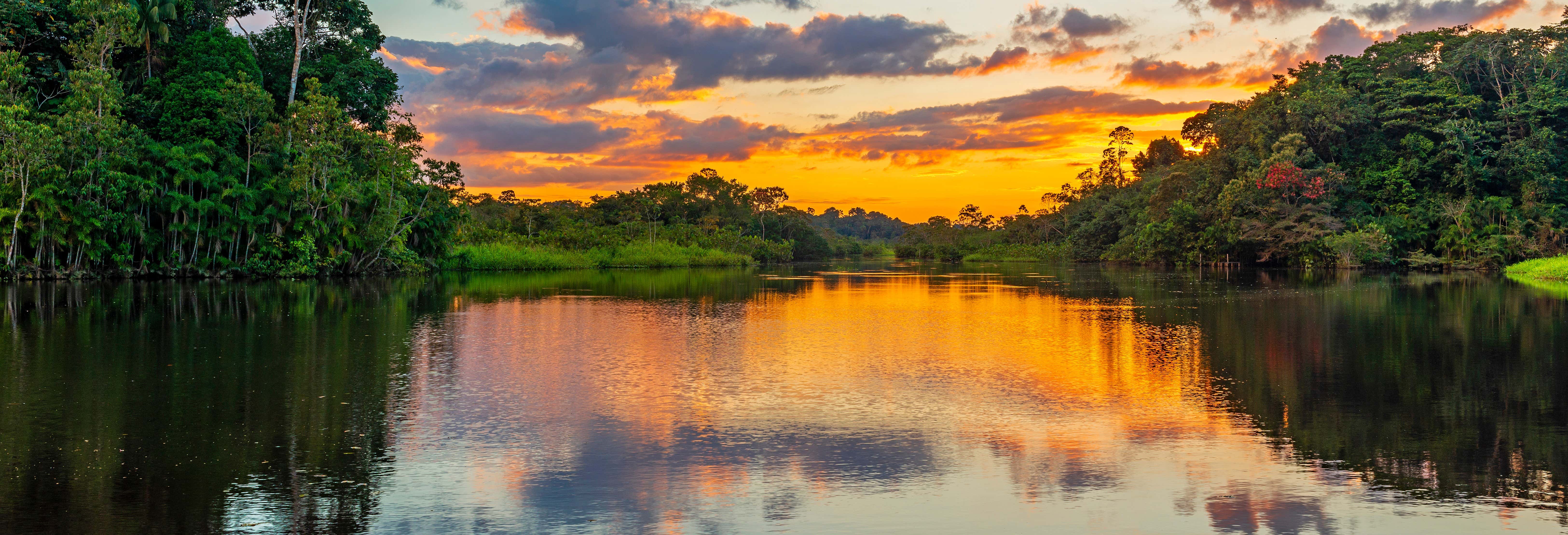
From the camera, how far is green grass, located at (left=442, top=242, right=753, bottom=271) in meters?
49.5

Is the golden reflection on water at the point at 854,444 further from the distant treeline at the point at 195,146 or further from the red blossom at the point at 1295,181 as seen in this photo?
the red blossom at the point at 1295,181

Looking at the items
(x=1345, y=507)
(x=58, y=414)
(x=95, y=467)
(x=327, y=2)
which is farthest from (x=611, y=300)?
(x=327, y=2)

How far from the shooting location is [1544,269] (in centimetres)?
3672

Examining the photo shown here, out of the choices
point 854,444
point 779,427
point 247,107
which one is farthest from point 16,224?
point 854,444

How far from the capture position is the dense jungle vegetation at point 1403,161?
45.1 meters

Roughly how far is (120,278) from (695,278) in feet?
66.1

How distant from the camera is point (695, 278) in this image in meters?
41.5

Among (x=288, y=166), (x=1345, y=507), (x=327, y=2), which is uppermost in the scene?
(x=327, y=2)

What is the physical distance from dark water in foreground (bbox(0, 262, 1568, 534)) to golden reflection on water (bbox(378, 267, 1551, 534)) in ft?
0.12

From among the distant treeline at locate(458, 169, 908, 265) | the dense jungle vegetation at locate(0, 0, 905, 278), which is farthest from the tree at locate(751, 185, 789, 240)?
the dense jungle vegetation at locate(0, 0, 905, 278)

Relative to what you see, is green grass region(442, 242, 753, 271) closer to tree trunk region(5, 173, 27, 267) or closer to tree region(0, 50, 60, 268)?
tree trunk region(5, 173, 27, 267)

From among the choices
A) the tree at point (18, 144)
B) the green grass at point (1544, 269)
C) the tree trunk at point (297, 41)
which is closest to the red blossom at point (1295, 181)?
the green grass at point (1544, 269)

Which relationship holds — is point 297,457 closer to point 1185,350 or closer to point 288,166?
point 1185,350

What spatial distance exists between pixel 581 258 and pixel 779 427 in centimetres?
5137
